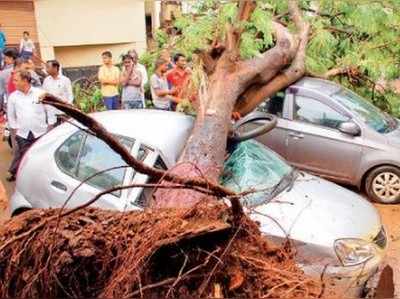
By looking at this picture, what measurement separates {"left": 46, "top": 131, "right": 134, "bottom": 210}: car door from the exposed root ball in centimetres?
184

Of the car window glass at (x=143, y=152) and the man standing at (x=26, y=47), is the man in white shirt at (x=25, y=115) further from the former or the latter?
the man standing at (x=26, y=47)

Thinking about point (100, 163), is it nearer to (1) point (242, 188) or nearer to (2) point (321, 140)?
(1) point (242, 188)

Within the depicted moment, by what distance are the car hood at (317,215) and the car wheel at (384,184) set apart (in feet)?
7.77

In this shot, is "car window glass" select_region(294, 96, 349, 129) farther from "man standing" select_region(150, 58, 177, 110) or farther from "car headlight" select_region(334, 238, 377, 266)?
"car headlight" select_region(334, 238, 377, 266)

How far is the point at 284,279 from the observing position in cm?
293

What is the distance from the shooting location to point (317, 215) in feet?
15.7

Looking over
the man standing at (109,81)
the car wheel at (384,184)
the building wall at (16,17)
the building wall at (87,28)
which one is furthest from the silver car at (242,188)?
the building wall at (16,17)

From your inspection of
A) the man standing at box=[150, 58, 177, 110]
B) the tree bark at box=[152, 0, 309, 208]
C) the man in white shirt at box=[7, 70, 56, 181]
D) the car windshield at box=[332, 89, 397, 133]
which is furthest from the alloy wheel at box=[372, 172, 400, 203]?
the man in white shirt at box=[7, 70, 56, 181]

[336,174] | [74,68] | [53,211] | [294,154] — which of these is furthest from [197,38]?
[74,68]

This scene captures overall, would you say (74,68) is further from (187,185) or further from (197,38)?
(187,185)

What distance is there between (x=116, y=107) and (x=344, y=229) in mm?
6094

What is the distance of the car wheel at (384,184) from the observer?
7.63 meters

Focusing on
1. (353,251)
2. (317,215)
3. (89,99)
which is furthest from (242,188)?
(89,99)

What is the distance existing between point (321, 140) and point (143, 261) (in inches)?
212
